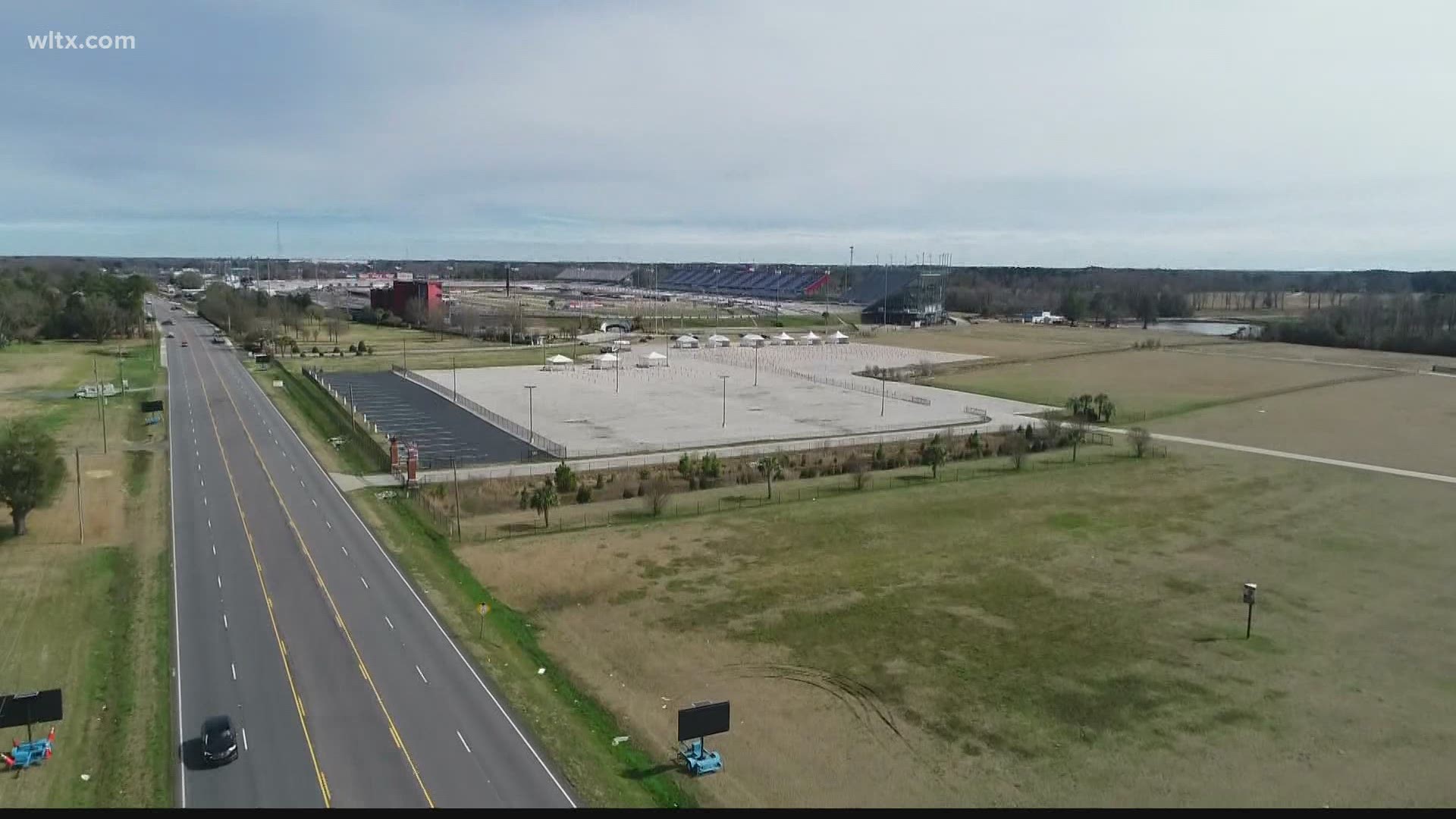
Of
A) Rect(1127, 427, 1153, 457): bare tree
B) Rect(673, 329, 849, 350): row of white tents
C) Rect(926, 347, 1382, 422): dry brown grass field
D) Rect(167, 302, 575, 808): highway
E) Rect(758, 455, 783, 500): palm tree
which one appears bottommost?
Rect(167, 302, 575, 808): highway

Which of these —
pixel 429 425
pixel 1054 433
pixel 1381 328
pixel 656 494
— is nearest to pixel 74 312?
pixel 429 425

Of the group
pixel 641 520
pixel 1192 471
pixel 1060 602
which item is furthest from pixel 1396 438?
pixel 641 520

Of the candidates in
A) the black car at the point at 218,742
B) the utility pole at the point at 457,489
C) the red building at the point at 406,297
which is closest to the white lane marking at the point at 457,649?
the utility pole at the point at 457,489

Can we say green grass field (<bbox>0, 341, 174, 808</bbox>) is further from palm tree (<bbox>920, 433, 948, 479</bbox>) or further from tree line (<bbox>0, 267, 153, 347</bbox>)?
tree line (<bbox>0, 267, 153, 347</bbox>)

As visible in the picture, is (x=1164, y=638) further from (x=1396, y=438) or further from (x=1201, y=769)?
(x=1396, y=438)

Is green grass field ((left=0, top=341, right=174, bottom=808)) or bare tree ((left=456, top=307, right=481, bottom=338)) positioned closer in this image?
green grass field ((left=0, top=341, right=174, bottom=808))

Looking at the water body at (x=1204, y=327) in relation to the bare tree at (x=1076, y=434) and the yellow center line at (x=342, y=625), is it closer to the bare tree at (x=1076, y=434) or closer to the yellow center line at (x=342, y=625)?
the bare tree at (x=1076, y=434)

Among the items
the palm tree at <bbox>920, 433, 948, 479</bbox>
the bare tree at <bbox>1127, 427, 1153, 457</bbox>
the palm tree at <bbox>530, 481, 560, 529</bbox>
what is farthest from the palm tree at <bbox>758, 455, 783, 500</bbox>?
the bare tree at <bbox>1127, 427, 1153, 457</bbox>
